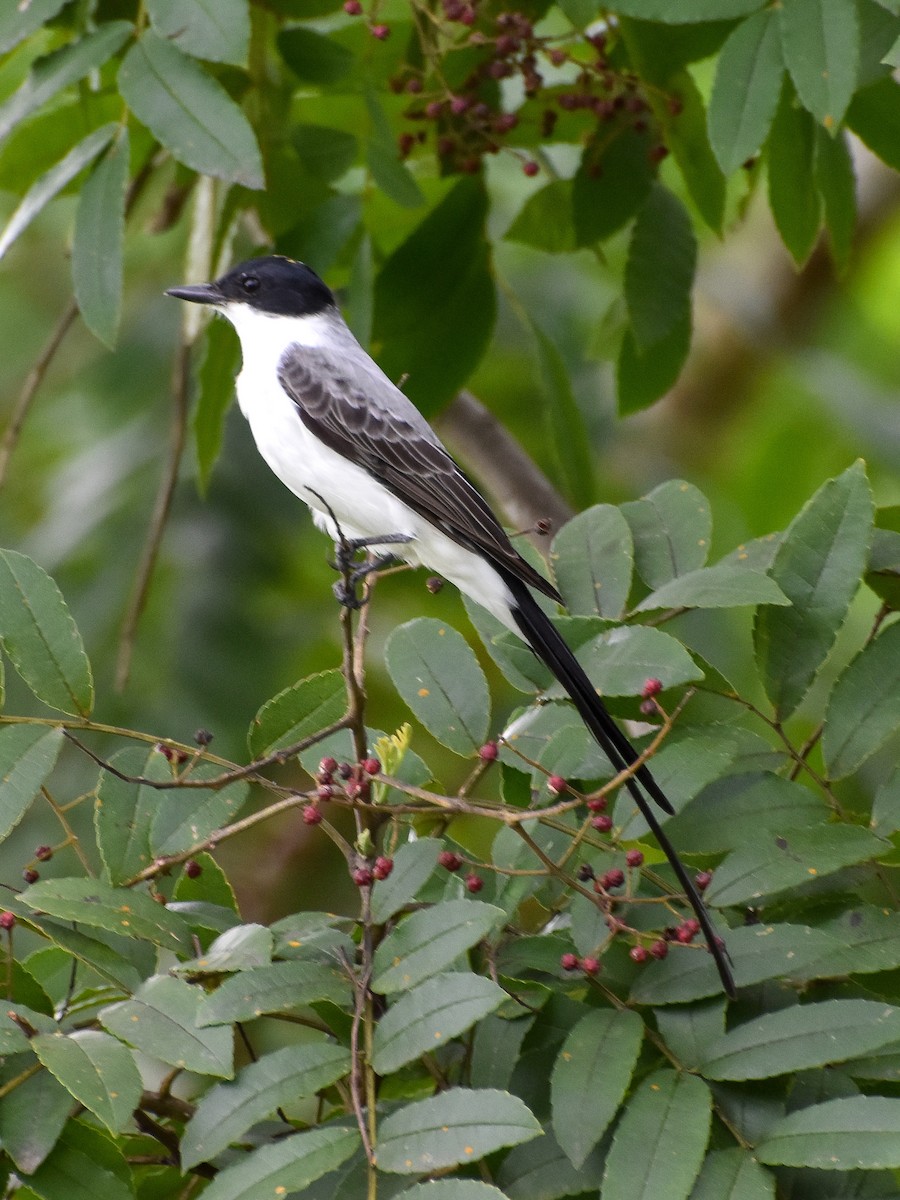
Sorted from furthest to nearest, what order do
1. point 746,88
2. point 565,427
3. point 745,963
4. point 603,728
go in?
point 565,427 → point 746,88 → point 603,728 → point 745,963

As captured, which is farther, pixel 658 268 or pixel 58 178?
pixel 658 268

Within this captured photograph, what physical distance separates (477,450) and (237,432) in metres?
1.12

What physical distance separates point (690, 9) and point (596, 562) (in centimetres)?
95

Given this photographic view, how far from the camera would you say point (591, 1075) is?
70.3 inches

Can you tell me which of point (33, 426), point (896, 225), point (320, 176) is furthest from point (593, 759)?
point (896, 225)

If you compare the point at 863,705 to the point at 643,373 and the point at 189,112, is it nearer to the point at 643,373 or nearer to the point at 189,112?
the point at 643,373

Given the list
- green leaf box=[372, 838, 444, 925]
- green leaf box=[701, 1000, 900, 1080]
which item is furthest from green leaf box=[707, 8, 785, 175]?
green leaf box=[701, 1000, 900, 1080]

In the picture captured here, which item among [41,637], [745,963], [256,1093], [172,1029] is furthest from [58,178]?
[745,963]

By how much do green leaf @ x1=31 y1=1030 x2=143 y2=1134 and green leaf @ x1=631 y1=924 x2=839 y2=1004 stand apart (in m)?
0.64

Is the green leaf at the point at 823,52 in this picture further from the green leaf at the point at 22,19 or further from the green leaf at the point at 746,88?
the green leaf at the point at 22,19

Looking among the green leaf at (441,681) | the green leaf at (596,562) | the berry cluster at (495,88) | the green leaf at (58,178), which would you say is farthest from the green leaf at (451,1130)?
the berry cluster at (495,88)

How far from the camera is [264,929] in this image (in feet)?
6.06

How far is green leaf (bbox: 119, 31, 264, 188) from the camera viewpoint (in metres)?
2.49

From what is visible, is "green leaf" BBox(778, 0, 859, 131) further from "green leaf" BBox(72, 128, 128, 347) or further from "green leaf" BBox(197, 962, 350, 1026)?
"green leaf" BBox(197, 962, 350, 1026)
